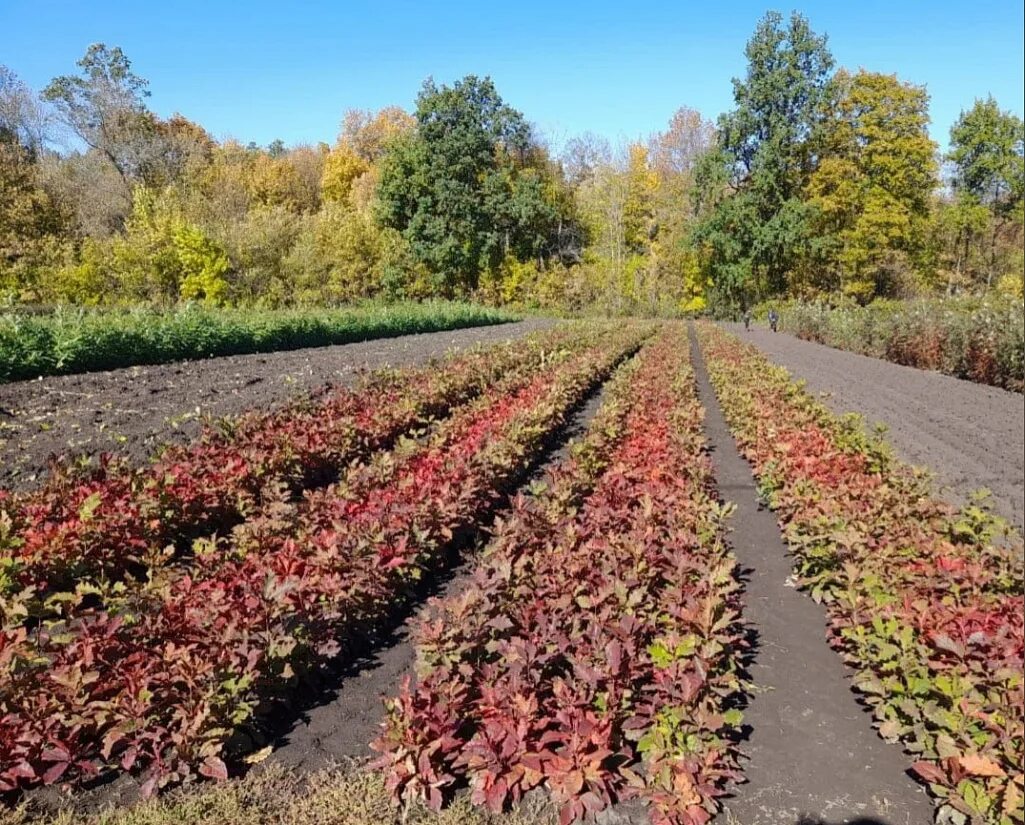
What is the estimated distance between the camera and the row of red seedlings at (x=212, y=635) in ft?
9.57

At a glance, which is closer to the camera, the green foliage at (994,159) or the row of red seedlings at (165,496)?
the row of red seedlings at (165,496)

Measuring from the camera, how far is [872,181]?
40250 mm

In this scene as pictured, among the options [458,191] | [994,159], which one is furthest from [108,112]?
[994,159]

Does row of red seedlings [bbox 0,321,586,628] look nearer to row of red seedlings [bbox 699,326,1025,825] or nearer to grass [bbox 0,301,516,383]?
row of red seedlings [bbox 699,326,1025,825]

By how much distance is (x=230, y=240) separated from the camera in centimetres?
3322

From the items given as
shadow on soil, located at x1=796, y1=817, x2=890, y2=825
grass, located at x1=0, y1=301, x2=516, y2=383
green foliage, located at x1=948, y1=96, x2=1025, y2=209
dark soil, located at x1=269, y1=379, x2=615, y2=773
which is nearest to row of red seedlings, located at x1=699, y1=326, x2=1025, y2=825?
shadow on soil, located at x1=796, y1=817, x2=890, y2=825

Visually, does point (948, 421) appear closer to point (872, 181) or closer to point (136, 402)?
point (136, 402)

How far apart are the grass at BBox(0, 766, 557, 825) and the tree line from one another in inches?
1120

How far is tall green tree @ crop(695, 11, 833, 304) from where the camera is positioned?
42781 mm

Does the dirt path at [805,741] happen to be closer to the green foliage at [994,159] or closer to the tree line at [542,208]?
the green foliage at [994,159]

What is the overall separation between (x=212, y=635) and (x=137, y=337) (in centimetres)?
1103

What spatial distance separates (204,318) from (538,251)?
116 feet

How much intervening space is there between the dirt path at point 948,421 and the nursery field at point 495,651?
1.23 metres

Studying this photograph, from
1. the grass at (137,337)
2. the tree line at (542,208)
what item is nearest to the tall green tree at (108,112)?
the tree line at (542,208)
